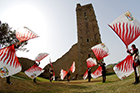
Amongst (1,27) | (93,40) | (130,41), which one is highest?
(1,27)

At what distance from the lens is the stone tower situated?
68.9 ft

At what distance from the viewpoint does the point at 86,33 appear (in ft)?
72.2

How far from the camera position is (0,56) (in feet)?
16.1

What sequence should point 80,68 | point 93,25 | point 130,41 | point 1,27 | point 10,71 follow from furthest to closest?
point 93,25
point 80,68
point 1,27
point 10,71
point 130,41

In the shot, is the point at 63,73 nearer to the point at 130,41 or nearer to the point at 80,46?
the point at 80,46

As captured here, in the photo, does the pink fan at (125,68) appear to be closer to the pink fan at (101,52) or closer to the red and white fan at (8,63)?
the pink fan at (101,52)

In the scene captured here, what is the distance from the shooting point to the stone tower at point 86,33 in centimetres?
2100

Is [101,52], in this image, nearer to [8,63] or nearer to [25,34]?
[25,34]

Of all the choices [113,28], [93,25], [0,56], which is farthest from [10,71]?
[93,25]

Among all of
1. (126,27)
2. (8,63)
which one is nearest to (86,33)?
(126,27)

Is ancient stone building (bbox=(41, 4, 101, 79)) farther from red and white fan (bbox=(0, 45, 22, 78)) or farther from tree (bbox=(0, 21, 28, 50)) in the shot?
red and white fan (bbox=(0, 45, 22, 78))

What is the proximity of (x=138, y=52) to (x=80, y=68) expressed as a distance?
16390 millimetres

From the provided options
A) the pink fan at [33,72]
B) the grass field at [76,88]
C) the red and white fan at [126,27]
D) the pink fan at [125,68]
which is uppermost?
the red and white fan at [126,27]

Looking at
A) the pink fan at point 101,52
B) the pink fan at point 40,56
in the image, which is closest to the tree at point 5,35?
the pink fan at point 40,56
